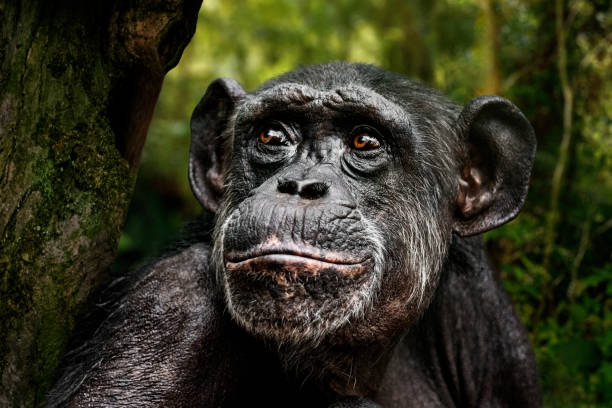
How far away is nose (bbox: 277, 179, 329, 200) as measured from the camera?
2947mm

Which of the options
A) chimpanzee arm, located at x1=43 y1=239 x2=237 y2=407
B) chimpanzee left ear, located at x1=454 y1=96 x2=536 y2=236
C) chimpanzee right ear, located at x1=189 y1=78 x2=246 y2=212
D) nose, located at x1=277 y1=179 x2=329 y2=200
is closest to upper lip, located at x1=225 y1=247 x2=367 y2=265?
nose, located at x1=277 y1=179 x2=329 y2=200

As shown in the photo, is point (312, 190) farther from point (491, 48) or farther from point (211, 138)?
point (491, 48)

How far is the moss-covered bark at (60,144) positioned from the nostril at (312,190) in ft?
3.01

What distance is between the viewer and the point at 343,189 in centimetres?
309

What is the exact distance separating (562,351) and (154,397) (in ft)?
11.2

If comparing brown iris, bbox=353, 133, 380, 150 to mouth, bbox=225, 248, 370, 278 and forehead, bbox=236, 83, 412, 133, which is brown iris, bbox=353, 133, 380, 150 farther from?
mouth, bbox=225, 248, 370, 278

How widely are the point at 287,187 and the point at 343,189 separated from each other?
272mm

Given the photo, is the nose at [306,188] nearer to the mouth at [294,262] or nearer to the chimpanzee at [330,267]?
the chimpanzee at [330,267]

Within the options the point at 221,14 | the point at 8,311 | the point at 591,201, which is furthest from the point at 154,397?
the point at 221,14

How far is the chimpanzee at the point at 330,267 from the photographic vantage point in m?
2.89

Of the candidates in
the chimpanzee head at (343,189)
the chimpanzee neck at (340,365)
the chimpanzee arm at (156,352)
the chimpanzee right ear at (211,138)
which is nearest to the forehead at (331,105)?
the chimpanzee head at (343,189)

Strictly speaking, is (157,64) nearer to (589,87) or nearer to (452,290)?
(452,290)

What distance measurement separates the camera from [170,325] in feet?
10.3

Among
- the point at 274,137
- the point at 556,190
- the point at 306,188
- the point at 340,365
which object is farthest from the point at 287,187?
the point at 556,190
